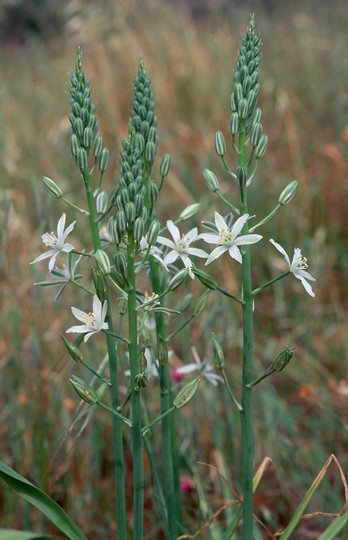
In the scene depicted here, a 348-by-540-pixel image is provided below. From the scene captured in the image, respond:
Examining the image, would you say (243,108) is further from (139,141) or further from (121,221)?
(121,221)

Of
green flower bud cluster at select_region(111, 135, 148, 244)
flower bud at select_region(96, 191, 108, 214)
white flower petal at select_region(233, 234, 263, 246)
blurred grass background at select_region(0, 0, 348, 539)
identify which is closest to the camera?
green flower bud cluster at select_region(111, 135, 148, 244)

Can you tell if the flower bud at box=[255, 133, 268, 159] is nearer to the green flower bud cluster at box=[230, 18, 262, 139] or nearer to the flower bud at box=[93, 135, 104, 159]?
the green flower bud cluster at box=[230, 18, 262, 139]

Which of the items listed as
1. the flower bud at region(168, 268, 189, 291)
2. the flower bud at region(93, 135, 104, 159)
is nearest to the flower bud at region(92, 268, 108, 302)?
the flower bud at region(168, 268, 189, 291)

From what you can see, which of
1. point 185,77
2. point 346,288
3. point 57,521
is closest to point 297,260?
point 57,521

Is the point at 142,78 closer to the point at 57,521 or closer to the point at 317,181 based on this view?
the point at 57,521

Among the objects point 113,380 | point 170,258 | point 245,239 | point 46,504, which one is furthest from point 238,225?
point 46,504

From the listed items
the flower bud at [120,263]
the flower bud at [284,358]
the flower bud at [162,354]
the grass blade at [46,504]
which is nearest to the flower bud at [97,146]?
the flower bud at [120,263]

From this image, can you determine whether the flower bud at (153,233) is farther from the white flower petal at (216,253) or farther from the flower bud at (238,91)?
the flower bud at (238,91)
